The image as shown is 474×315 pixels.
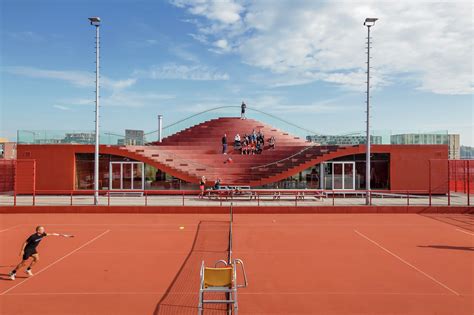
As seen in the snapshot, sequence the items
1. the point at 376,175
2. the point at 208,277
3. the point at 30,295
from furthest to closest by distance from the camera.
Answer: the point at 376,175
the point at 30,295
the point at 208,277

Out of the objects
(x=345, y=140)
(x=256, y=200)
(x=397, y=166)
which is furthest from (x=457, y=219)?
(x=345, y=140)

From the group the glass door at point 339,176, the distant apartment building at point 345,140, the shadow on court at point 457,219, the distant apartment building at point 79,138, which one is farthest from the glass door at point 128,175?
the shadow on court at point 457,219

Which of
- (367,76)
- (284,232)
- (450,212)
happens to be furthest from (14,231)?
(450,212)

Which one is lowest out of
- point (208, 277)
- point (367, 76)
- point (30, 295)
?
point (30, 295)

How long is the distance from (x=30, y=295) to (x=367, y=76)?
19.7 metres

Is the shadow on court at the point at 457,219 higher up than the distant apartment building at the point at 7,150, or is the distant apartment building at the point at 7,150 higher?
the distant apartment building at the point at 7,150

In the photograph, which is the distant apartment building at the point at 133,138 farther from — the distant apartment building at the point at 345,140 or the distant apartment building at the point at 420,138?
the distant apartment building at the point at 420,138

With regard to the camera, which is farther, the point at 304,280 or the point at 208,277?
the point at 304,280

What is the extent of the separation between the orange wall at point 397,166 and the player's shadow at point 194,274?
50.8 feet

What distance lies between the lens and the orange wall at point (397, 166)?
28.1m

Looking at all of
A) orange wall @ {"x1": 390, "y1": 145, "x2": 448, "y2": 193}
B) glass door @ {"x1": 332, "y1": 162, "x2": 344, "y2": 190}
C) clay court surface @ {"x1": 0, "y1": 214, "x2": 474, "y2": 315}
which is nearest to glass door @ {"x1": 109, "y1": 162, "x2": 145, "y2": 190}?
clay court surface @ {"x1": 0, "y1": 214, "x2": 474, "y2": 315}

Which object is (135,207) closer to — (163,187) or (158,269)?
(163,187)

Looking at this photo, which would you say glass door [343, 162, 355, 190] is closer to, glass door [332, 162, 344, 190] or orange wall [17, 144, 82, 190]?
glass door [332, 162, 344, 190]

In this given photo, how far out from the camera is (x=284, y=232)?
52.2 feet
